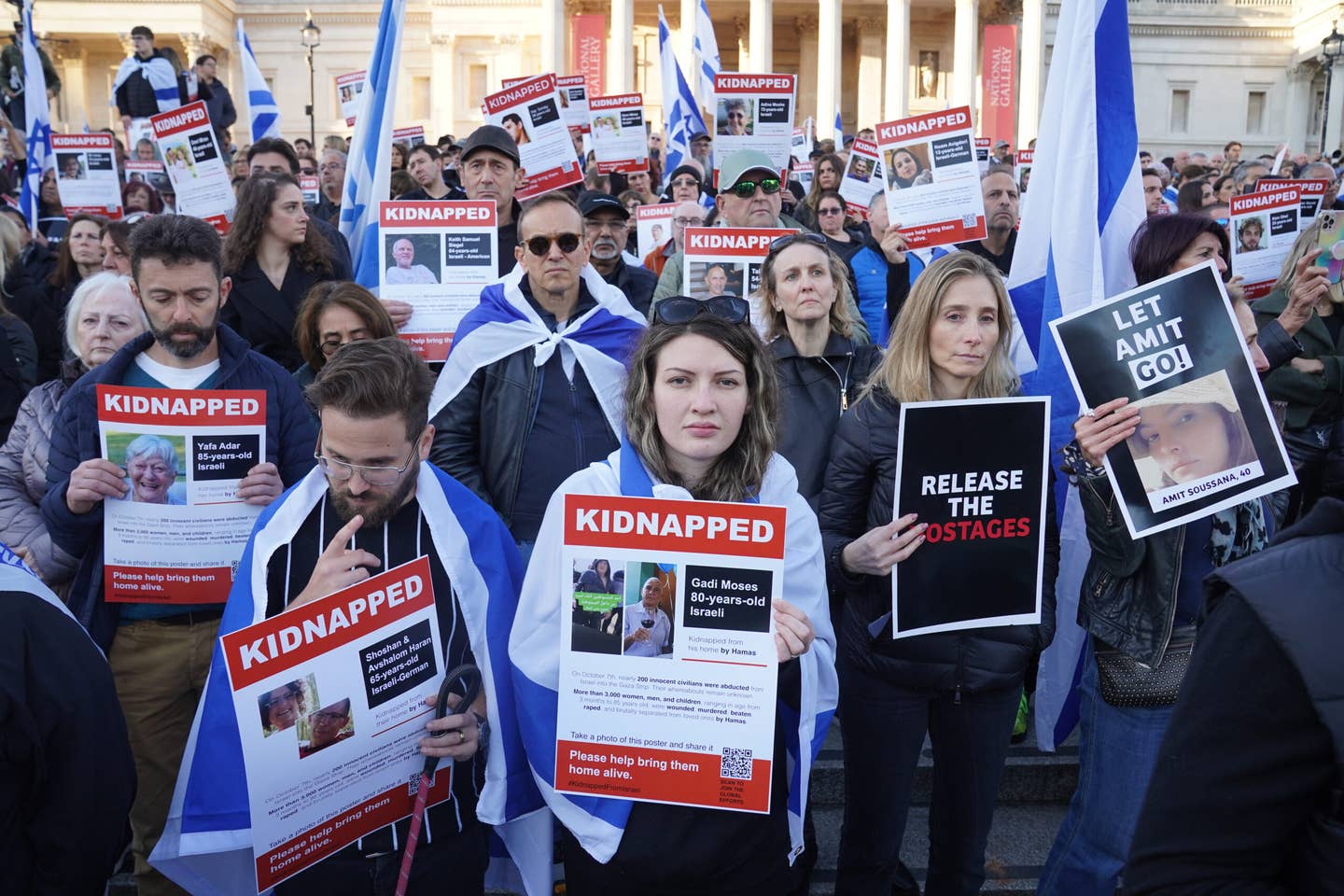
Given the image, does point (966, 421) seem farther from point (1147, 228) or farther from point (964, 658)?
point (1147, 228)

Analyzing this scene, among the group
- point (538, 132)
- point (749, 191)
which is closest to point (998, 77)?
point (538, 132)

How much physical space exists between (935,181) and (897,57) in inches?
1560

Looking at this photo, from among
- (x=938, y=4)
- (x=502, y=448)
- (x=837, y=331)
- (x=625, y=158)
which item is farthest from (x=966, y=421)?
(x=938, y=4)

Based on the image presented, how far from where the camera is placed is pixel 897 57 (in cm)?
4278

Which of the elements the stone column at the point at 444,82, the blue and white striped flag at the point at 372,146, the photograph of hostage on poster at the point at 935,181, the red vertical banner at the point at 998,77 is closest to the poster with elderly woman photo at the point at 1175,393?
the photograph of hostage on poster at the point at 935,181

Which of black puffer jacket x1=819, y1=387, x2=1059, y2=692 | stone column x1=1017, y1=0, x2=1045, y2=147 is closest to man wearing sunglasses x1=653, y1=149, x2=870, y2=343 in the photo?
black puffer jacket x1=819, y1=387, x2=1059, y2=692

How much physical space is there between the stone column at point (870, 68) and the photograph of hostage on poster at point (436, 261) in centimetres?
4522

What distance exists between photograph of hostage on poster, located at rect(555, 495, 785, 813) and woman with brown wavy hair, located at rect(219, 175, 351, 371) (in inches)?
130

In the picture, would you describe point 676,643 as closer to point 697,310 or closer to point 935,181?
point 697,310

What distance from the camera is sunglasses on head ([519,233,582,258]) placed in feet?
13.3

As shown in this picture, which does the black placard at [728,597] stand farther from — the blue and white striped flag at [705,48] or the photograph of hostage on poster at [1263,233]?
the blue and white striped flag at [705,48]

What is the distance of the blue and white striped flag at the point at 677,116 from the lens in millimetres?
11516

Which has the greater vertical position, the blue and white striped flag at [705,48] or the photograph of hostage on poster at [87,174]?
the blue and white striped flag at [705,48]

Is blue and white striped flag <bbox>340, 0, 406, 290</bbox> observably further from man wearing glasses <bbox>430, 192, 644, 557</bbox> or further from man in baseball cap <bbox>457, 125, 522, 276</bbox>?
man wearing glasses <bbox>430, 192, 644, 557</bbox>
